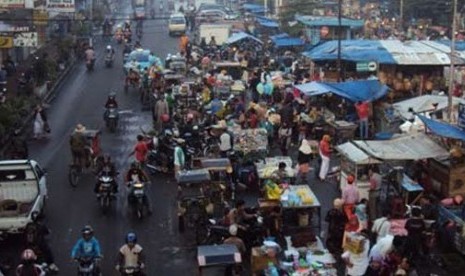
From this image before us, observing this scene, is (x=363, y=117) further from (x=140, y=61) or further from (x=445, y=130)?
(x=140, y=61)

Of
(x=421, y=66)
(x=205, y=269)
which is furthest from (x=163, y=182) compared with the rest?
(x=421, y=66)

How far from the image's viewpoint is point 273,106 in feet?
93.1

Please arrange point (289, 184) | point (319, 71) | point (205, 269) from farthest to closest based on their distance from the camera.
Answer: point (319, 71)
point (289, 184)
point (205, 269)

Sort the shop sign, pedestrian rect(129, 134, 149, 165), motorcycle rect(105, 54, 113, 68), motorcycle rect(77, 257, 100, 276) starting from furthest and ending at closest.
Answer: motorcycle rect(105, 54, 113, 68) → the shop sign → pedestrian rect(129, 134, 149, 165) → motorcycle rect(77, 257, 100, 276)

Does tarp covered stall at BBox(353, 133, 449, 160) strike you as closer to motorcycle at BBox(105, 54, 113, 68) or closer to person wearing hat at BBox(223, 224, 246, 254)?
person wearing hat at BBox(223, 224, 246, 254)

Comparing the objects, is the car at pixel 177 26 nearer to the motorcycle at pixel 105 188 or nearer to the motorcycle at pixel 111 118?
the motorcycle at pixel 111 118

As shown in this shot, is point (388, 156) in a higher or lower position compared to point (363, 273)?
higher

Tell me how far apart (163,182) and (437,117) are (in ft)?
27.1

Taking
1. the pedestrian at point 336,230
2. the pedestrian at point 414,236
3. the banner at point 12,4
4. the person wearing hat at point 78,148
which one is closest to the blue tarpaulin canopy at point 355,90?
the person wearing hat at point 78,148

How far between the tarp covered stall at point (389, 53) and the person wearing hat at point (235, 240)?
17.0m

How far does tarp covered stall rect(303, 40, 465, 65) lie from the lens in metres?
29.7

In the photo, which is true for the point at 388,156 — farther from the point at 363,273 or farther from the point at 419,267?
the point at 363,273

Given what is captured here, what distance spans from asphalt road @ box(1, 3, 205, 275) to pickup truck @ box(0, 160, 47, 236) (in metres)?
0.67

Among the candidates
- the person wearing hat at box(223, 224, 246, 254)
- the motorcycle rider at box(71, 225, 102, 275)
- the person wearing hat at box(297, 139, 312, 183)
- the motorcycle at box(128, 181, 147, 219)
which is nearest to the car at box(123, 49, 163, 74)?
the person wearing hat at box(297, 139, 312, 183)
